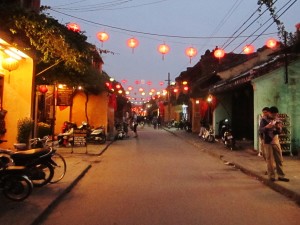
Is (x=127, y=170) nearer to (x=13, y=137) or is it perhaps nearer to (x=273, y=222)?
(x=13, y=137)

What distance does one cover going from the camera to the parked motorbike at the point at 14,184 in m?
8.70

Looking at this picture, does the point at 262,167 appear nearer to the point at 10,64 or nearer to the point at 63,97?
the point at 10,64

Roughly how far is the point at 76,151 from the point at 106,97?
382 inches

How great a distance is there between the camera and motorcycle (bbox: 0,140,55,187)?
376 inches

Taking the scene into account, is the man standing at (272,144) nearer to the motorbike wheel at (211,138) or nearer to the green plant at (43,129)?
the green plant at (43,129)

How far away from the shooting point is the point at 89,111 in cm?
2936

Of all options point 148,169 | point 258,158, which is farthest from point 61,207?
point 258,158

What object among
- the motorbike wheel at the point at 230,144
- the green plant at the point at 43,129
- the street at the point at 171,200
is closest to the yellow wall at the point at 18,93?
the street at the point at 171,200

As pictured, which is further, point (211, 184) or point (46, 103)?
point (46, 103)

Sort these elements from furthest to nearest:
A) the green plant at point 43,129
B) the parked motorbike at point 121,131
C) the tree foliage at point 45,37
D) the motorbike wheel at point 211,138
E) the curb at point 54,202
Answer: the parked motorbike at point 121,131
the motorbike wheel at point 211,138
the green plant at point 43,129
the tree foliage at point 45,37
the curb at point 54,202

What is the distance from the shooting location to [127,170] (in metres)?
14.7

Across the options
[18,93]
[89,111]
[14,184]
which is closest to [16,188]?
[14,184]

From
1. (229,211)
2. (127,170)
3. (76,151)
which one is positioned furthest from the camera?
(76,151)

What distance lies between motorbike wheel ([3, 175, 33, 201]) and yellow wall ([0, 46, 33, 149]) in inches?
190
